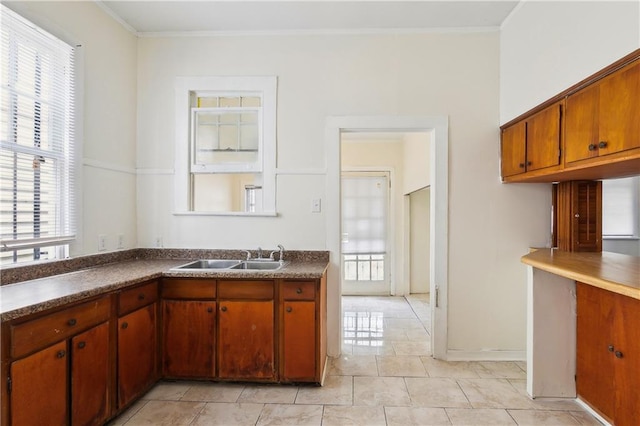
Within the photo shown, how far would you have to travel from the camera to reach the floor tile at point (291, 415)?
6.36 feet

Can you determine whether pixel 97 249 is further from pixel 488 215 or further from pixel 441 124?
pixel 488 215

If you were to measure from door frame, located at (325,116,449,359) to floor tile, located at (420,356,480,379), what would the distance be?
10 cm

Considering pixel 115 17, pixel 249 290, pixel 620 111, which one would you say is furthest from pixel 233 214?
pixel 620 111

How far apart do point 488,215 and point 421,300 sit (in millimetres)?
2327

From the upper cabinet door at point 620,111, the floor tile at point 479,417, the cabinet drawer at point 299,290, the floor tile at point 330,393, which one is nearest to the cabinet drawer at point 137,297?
the cabinet drawer at point 299,290

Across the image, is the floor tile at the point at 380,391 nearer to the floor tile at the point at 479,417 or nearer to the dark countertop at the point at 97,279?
the floor tile at the point at 479,417

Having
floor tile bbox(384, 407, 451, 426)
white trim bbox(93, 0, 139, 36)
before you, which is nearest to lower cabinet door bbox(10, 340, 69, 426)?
floor tile bbox(384, 407, 451, 426)

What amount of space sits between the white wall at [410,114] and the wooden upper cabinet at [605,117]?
89 cm

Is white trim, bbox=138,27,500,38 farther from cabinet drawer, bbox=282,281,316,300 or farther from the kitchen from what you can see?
cabinet drawer, bbox=282,281,316,300

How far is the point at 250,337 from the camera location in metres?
2.29

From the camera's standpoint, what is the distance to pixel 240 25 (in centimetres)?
277

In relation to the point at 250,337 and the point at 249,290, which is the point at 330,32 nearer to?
the point at 249,290

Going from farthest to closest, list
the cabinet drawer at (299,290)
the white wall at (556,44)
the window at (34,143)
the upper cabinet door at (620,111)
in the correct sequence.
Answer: the cabinet drawer at (299,290)
the window at (34,143)
the white wall at (556,44)
the upper cabinet door at (620,111)

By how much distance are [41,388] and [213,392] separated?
3.46ft
